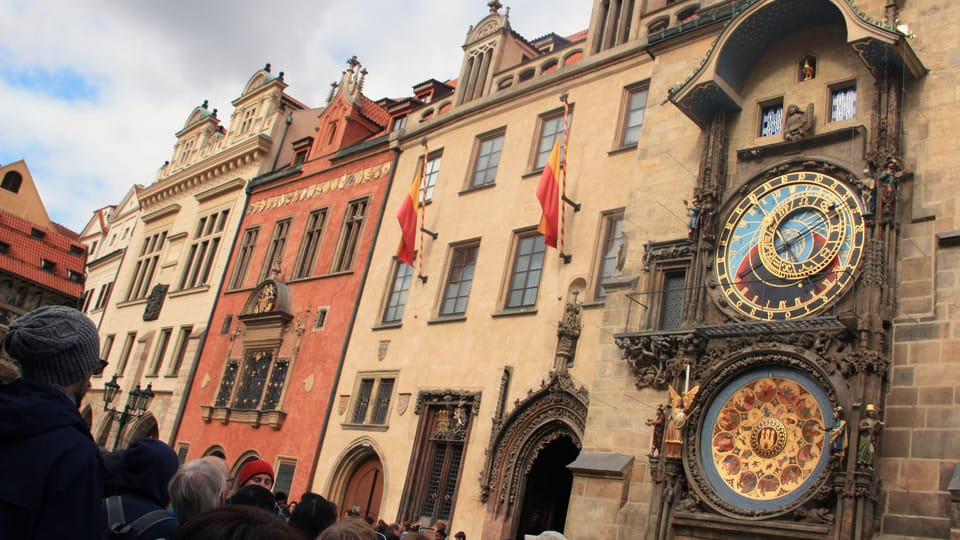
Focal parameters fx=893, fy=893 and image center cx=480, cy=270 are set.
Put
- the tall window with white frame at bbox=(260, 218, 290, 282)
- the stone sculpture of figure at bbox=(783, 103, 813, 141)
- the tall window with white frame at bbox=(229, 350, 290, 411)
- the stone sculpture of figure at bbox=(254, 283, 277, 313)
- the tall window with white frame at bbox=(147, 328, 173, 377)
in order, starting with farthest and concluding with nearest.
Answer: the tall window with white frame at bbox=(147, 328, 173, 377), the tall window with white frame at bbox=(260, 218, 290, 282), the stone sculpture of figure at bbox=(254, 283, 277, 313), the tall window with white frame at bbox=(229, 350, 290, 411), the stone sculpture of figure at bbox=(783, 103, 813, 141)

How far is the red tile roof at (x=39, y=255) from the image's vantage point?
2019 inches

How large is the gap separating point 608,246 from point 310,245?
12.2 meters

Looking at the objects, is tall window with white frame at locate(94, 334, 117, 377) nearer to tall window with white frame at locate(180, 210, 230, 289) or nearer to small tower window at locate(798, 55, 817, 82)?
tall window with white frame at locate(180, 210, 230, 289)

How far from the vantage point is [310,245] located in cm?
2667

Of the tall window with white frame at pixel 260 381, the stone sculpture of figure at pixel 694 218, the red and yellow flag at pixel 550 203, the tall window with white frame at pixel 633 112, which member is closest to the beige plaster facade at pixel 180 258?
the tall window with white frame at pixel 260 381

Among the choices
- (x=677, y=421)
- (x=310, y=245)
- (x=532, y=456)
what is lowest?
(x=532, y=456)

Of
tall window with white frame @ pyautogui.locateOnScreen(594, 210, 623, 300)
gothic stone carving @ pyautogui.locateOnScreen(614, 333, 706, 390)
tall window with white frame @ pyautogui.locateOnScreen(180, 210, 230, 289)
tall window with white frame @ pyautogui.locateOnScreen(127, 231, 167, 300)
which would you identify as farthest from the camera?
tall window with white frame @ pyautogui.locateOnScreen(127, 231, 167, 300)

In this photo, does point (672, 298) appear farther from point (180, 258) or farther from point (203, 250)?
point (180, 258)

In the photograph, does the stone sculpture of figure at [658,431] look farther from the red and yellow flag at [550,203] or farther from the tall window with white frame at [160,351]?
the tall window with white frame at [160,351]

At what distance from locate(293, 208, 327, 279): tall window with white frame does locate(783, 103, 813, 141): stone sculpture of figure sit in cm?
1589

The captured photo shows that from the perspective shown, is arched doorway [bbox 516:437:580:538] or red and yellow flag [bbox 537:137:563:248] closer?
Answer: arched doorway [bbox 516:437:580:538]

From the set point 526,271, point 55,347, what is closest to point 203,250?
point 526,271

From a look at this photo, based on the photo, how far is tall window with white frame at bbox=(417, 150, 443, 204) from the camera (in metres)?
22.6

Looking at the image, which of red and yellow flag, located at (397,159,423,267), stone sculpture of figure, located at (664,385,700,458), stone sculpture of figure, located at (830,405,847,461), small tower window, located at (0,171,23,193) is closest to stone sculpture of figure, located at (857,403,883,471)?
stone sculpture of figure, located at (830,405,847,461)
